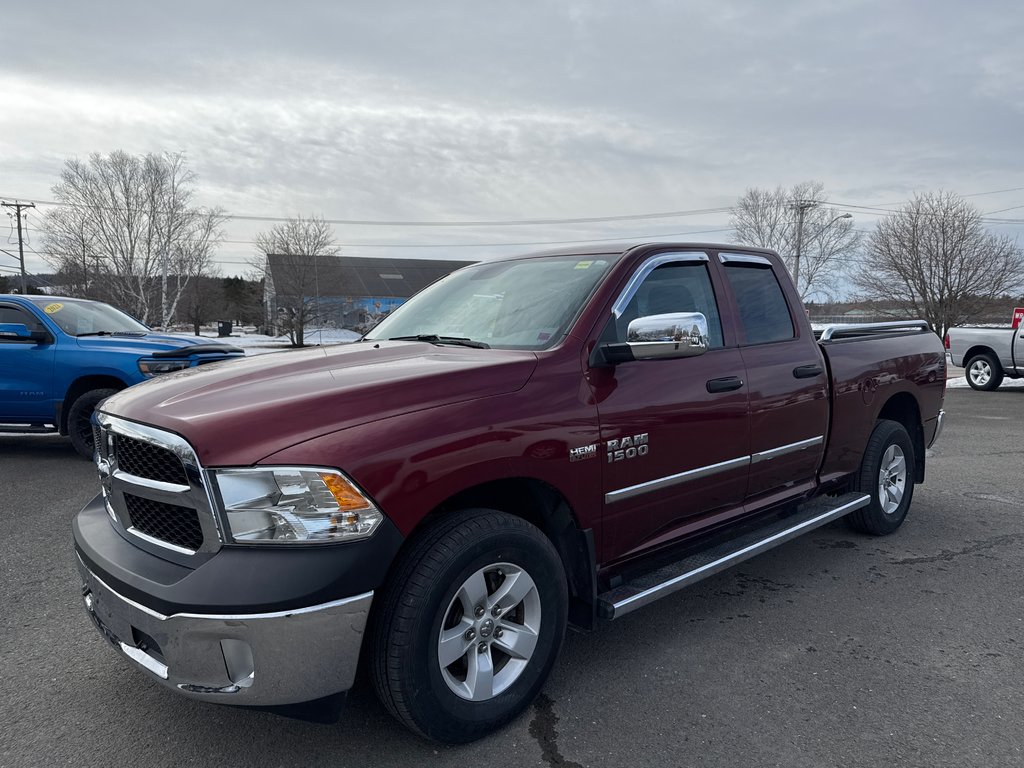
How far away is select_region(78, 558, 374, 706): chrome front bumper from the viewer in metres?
2.16

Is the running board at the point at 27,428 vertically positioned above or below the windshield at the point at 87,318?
below

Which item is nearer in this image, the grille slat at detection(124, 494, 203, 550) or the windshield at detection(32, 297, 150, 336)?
the grille slat at detection(124, 494, 203, 550)

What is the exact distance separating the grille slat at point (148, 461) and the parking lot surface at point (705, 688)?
38.9 inches

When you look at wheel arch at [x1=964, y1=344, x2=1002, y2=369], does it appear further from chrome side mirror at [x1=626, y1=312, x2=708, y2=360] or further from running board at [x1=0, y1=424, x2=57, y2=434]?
running board at [x1=0, y1=424, x2=57, y2=434]

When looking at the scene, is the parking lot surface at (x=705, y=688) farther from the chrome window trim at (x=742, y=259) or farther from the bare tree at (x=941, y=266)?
the bare tree at (x=941, y=266)

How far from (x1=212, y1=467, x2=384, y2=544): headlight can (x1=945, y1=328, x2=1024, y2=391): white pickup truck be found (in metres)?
16.7

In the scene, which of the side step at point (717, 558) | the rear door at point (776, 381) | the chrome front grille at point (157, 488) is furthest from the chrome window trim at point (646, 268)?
the chrome front grille at point (157, 488)

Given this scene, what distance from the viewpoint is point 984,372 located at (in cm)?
1580

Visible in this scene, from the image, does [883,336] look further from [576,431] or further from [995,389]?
[995,389]

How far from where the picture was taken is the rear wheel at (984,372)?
15493mm

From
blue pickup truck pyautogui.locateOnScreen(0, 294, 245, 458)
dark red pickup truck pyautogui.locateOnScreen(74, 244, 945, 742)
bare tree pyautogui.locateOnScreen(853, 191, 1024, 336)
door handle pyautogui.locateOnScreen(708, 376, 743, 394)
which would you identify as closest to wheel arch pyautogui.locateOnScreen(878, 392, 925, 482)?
dark red pickup truck pyautogui.locateOnScreen(74, 244, 945, 742)

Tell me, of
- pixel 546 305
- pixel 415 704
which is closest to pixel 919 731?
pixel 415 704

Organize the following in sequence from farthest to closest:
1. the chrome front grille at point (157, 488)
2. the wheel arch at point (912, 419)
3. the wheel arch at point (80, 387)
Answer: the wheel arch at point (80, 387)
the wheel arch at point (912, 419)
the chrome front grille at point (157, 488)

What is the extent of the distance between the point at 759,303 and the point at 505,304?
1.57m
